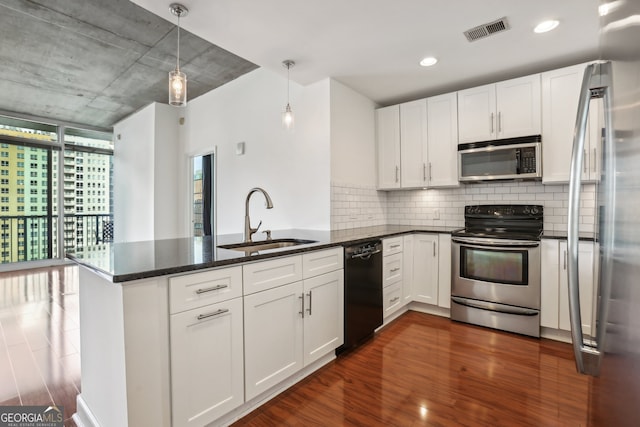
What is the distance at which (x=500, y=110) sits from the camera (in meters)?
3.17

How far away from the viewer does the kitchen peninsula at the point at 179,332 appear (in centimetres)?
131

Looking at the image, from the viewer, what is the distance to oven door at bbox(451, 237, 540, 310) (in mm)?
2781

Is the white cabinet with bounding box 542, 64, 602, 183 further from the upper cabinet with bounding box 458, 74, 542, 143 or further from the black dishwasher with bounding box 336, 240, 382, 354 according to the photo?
the black dishwasher with bounding box 336, 240, 382, 354

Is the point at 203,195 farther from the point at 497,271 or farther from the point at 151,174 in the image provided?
the point at 497,271

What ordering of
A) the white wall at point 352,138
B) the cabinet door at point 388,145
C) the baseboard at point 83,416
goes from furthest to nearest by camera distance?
the cabinet door at point 388,145
the white wall at point 352,138
the baseboard at point 83,416

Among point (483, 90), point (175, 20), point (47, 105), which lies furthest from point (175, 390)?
point (47, 105)

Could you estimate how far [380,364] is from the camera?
7.73 ft

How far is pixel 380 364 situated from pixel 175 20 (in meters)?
2.87

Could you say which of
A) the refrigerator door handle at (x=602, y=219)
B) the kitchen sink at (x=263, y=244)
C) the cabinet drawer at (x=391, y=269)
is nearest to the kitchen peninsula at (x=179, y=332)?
the kitchen sink at (x=263, y=244)

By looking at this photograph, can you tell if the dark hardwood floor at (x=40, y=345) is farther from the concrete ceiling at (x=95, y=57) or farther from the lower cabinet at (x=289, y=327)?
the concrete ceiling at (x=95, y=57)

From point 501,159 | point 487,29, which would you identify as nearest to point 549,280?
point 501,159

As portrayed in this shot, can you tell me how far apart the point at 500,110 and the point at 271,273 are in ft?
9.31

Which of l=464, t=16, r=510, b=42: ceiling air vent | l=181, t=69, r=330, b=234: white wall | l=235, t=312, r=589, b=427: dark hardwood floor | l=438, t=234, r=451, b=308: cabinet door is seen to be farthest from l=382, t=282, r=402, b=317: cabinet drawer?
l=464, t=16, r=510, b=42: ceiling air vent

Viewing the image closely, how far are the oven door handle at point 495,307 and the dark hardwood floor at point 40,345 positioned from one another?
10.2 ft
